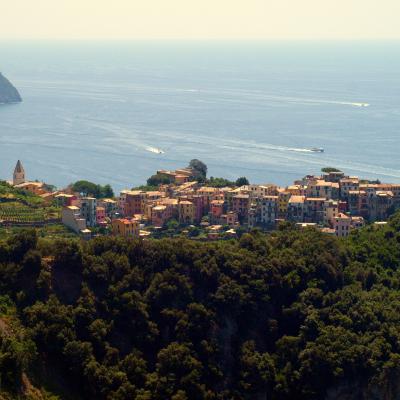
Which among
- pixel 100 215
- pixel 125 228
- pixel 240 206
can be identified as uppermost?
pixel 240 206

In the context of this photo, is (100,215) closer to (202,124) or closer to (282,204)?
(282,204)

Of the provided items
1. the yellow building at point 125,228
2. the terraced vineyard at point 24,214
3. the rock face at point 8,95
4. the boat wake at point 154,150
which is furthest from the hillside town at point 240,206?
the rock face at point 8,95

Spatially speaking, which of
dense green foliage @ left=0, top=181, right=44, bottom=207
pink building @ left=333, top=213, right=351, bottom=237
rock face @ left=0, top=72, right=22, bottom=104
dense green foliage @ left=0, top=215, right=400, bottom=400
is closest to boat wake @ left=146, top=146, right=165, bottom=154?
dense green foliage @ left=0, top=181, right=44, bottom=207

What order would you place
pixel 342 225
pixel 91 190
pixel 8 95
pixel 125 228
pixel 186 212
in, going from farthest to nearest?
1. pixel 8 95
2. pixel 91 190
3. pixel 186 212
4. pixel 342 225
5. pixel 125 228

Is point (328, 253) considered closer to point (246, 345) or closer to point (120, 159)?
point (246, 345)

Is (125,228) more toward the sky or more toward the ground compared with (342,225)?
more toward the ground

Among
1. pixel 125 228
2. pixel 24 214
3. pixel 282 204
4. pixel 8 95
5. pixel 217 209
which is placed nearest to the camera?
pixel 125 228

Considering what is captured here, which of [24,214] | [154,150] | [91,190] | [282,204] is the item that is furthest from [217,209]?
[154,150]
